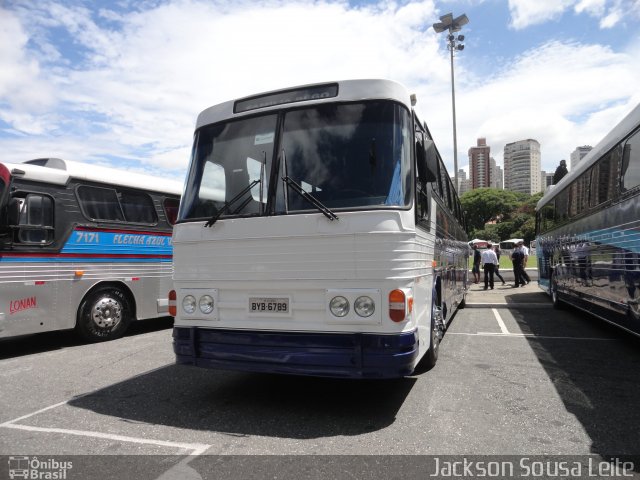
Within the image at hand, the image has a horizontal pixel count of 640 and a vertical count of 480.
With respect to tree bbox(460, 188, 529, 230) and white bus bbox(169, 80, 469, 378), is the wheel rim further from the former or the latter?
tree bbox(460, 188, 529, 230)

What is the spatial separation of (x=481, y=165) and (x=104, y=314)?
101 m

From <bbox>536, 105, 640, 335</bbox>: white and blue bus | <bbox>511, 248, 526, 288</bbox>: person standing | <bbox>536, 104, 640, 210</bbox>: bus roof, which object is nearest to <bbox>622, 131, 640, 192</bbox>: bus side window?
<bbox>536, 105, 640, 335</bbox>: white and blue bus

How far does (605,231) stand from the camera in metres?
7.61

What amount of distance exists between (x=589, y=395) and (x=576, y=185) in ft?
21.5

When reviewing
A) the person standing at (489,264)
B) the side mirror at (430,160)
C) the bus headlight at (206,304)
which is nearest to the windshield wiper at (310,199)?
the side mirror at (430,160)

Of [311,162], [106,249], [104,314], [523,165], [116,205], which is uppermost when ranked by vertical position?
[523,165]

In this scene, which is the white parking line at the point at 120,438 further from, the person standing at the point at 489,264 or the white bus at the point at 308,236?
the person standing at the point at 489,264

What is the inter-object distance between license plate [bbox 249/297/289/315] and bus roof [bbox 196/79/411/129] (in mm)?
1892

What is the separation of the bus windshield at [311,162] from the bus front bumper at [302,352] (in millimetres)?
1146

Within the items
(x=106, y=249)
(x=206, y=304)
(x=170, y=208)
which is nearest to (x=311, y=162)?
(x=206, y=304)

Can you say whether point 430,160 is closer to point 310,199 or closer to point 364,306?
point 310,199

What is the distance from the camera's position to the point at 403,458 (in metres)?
3.47

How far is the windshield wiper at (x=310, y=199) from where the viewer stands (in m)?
4.19

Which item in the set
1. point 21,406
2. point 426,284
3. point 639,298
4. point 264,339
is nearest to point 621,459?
point 426,284
